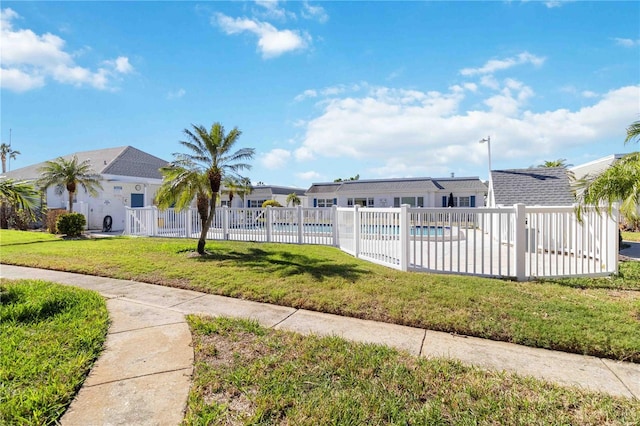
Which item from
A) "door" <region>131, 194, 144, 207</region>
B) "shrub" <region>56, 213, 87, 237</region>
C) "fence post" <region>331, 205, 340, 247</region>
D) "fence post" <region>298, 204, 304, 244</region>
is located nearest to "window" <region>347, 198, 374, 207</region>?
"door" <region>131, 194, 144, 207</region>

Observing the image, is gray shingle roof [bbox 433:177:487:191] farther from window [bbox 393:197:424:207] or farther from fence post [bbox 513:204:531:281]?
fence post [bbox 513:204:531:281]

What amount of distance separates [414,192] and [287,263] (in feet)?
88.0

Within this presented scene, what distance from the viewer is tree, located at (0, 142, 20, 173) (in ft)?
117

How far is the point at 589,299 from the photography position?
5047 mm

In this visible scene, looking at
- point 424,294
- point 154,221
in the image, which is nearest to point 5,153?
point 154,221

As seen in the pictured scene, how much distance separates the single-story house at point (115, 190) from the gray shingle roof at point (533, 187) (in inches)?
816

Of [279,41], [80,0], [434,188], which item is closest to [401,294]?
[279,41]

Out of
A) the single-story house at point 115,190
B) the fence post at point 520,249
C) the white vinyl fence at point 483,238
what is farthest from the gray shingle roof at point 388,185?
the fence post at point 520,249

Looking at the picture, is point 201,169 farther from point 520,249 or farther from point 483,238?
point 520,249

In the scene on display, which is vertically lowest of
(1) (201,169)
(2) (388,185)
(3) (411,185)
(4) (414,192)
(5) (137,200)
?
(5) (137,200)

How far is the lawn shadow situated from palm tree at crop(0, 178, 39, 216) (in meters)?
3.80

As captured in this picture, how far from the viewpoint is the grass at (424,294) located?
381 centimetres

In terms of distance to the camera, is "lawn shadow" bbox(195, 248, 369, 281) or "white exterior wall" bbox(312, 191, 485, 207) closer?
"lawn shadow" bbox(195, 248, 369, 281)

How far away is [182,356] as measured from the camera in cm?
317
